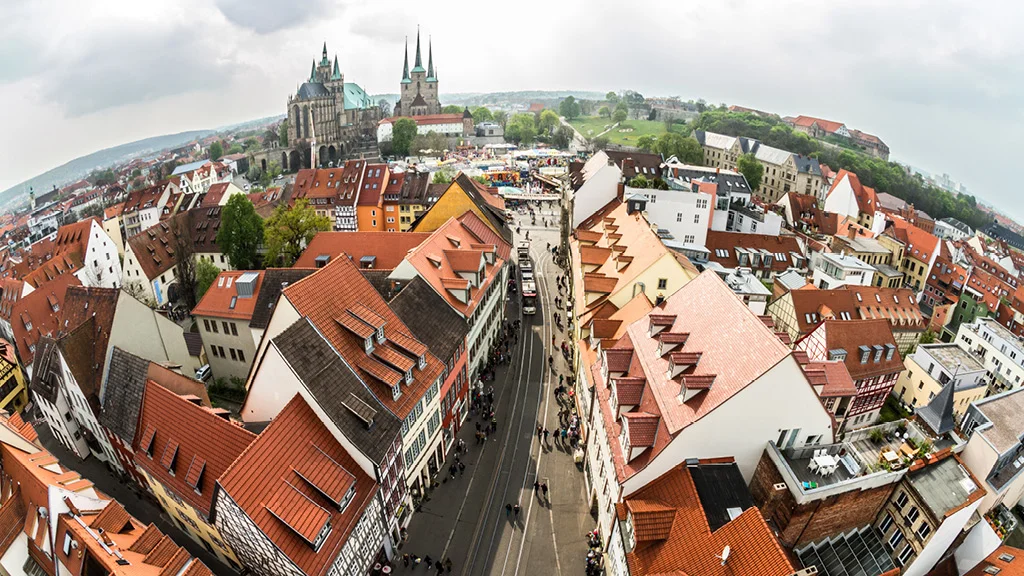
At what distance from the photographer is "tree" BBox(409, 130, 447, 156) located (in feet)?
545

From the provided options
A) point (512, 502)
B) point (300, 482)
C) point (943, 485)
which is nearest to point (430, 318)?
point (512, 502)

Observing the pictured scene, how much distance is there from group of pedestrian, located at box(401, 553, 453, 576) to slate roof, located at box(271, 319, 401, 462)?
7.14 meters

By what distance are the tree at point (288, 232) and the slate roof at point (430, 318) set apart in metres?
26.9

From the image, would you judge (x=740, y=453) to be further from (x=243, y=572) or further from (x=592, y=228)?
(x=592, y=228)

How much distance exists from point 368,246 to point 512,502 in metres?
29.0

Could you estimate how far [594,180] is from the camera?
207ft

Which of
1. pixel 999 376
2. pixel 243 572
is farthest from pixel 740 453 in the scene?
pixel 999 376

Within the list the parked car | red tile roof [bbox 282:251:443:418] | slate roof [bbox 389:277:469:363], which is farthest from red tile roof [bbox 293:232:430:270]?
red tile roof [bbox 282:251:443:418]

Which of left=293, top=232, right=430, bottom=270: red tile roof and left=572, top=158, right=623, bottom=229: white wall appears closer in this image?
left=293, top=232, right=430, bottom=270: red tile roof

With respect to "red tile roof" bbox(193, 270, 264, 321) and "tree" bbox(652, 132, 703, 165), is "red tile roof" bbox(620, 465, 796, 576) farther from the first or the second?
"tree" bbox(652, 132, 703, 165)

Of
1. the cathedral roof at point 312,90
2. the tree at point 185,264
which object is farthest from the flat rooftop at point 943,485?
the cathedral roof at point 312,90

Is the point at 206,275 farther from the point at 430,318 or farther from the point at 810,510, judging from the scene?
the point at 810,510

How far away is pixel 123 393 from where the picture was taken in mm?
29781

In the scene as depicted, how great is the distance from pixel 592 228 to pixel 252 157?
477 feet
